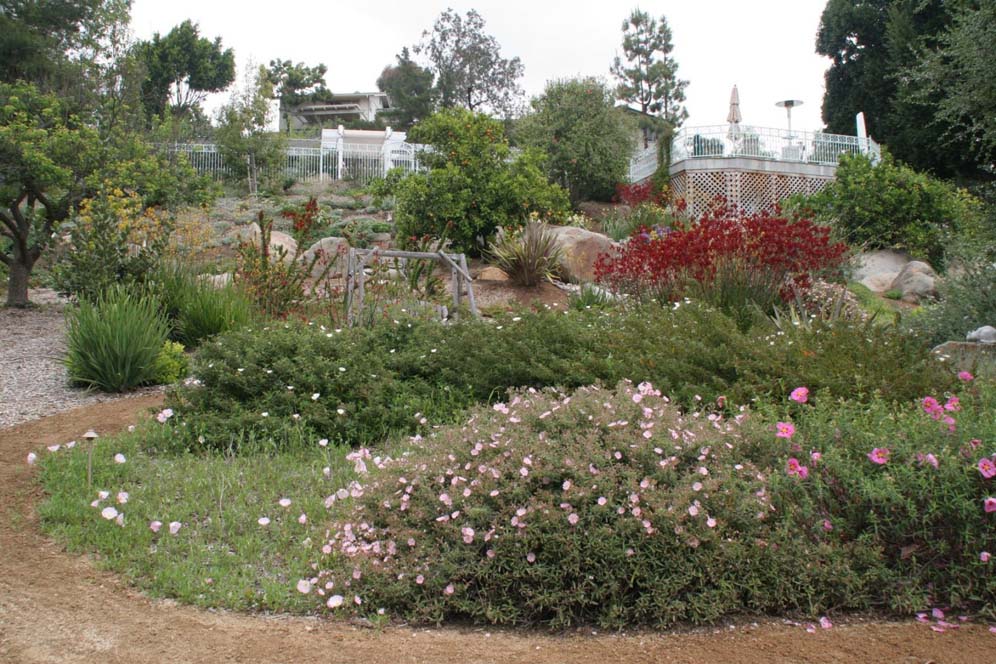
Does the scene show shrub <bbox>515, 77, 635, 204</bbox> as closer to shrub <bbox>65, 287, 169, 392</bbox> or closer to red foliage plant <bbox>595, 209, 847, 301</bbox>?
red foliage plant <bbox>595, 209, 847, 301</bbox>

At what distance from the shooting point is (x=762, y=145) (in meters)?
22.0

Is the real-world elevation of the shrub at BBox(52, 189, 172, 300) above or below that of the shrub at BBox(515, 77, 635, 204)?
below

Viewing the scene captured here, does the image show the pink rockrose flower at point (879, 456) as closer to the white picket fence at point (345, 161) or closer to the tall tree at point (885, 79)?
the white picket fence at point (345, 161)

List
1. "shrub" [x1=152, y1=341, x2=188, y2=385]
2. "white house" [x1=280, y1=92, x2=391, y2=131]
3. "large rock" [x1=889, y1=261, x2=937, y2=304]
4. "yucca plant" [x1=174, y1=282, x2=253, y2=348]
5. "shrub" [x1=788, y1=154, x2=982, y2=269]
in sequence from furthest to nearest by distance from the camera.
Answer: "white house" [x1=280, y1=92, x2=391, y2=131] → "shrub" [x1=788, y1=154, x2=982, y2=269] → "large rock" [x1=889, y1=261, x2=937, y2=304] → "yucca plant" [x1=174, y1=282, x2=253, y2=348] → "shrub" [x1=152, y1=341, x2=188, y2=385]

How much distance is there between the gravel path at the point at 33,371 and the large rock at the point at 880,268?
12.5 m

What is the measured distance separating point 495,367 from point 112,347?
3.44m

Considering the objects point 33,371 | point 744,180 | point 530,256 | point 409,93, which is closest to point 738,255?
point 530,256

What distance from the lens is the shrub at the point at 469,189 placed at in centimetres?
1390

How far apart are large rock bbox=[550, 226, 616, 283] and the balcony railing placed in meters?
9.26

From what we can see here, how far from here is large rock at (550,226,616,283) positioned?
13.0 meters

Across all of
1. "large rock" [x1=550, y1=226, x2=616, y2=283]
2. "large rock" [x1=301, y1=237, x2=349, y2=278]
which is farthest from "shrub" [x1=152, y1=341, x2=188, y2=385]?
"large rock" [x1=550, y1=226, x2=616, y2=283]

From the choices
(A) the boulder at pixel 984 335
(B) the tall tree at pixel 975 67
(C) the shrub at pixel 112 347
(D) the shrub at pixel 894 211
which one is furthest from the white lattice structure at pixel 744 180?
(C) the shrub at pixel 112 347

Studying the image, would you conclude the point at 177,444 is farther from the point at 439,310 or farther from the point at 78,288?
the point at 78,288

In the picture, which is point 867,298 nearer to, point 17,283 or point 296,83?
point 17,283
